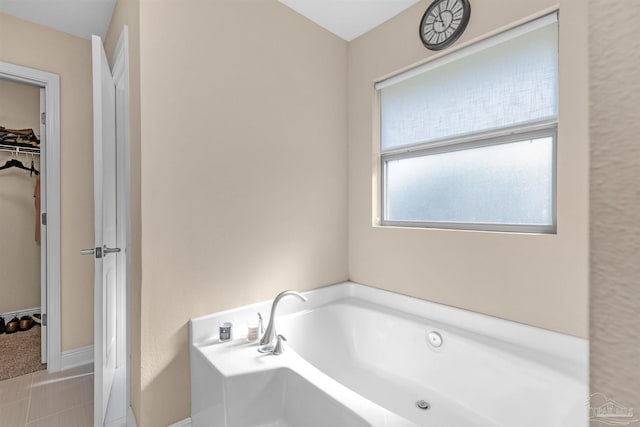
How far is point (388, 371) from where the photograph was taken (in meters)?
1.95

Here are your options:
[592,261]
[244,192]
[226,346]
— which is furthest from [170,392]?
[592,261]

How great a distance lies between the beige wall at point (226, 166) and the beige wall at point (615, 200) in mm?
1647

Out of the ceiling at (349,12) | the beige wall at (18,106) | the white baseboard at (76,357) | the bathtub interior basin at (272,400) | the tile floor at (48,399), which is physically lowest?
the tile floor at (48,399)

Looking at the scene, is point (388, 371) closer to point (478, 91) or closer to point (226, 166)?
point (226, 166)

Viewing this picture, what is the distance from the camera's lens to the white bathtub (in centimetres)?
132

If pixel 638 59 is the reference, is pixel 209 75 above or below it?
above

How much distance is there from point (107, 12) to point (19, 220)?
2.50 meters

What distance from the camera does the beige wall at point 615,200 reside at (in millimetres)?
261

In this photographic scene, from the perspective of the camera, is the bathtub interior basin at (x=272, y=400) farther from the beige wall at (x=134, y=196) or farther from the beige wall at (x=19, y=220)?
the beige wall at (x=19, y=220)

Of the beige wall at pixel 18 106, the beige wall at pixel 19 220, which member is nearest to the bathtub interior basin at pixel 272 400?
the beige wall at pixel 19 220

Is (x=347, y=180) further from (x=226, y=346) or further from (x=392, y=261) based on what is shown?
(x=226, y=346)

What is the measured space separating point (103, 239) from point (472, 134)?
7.02 ft

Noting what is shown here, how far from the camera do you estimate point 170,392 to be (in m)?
1.59

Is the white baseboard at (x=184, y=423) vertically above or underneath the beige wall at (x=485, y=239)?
underneath
